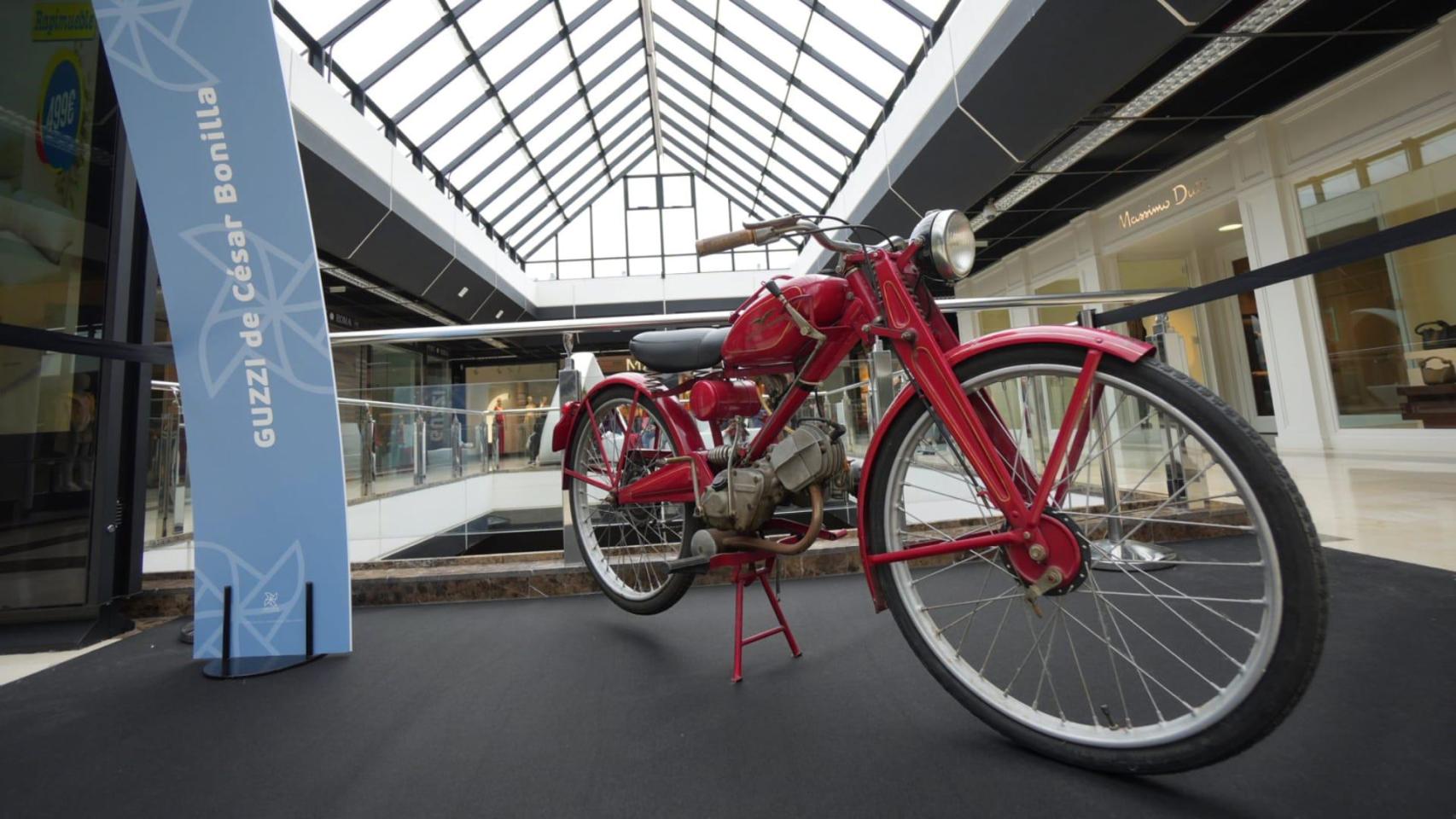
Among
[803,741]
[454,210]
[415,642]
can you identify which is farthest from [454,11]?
[803,741]

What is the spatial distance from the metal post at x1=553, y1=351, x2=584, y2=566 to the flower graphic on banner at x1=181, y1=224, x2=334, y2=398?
744mm

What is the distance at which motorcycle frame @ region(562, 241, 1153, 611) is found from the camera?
2.80 ft

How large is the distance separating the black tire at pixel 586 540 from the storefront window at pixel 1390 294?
6.39m

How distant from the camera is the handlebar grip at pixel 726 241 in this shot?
1.18m

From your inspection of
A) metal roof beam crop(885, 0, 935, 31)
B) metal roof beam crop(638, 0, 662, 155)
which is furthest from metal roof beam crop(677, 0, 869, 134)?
metal roof beam crop(885, 0, 935, 31)

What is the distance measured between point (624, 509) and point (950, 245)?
1.22m

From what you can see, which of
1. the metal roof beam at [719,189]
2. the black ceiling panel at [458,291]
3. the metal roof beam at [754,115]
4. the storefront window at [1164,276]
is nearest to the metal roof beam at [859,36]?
the metal roof beam at [754,115]

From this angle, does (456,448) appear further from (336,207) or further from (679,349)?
(336,207)

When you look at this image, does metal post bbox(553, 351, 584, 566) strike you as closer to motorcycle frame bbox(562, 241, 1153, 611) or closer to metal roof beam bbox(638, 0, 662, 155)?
motorcycle frame bbox(562, 241, 1153, 611)

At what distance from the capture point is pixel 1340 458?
5.13 metres

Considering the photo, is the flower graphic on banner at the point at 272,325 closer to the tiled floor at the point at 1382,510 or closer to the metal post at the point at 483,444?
the tiled floor at the point at 1382,510

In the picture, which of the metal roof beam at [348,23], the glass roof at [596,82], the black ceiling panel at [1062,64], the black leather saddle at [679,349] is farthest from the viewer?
the glass roof at [596,82]

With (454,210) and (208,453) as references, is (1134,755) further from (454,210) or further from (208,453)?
(454,210)

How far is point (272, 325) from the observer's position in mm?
1400
